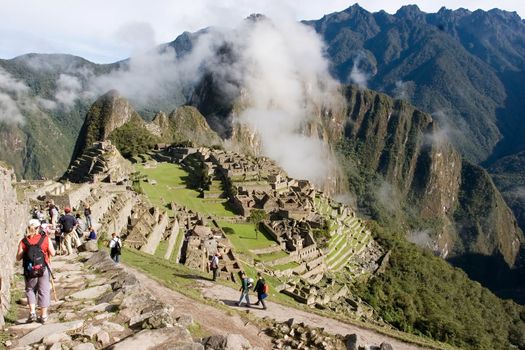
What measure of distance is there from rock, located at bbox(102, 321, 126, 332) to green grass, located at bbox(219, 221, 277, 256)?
24222mm

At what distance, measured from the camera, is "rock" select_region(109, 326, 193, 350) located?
20.8 ft

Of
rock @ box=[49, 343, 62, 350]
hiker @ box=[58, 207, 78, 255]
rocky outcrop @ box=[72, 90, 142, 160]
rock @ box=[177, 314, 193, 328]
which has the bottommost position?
rock @ box=[177, 314, 193, 328]

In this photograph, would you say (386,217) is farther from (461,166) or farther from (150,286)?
(150,286)

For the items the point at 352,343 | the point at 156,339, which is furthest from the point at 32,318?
the point at 352,343

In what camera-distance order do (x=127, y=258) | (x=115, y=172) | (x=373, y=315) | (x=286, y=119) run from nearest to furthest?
(x=127, y=258)
(x=373, y=315)
(x=115, y=172)
(x=286, y=119)

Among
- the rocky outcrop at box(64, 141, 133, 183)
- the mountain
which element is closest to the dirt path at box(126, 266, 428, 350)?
the rocky outcrop at box(64, 141, 133, 183)

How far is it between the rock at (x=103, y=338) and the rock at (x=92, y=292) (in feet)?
6.67

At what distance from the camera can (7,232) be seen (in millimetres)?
9820

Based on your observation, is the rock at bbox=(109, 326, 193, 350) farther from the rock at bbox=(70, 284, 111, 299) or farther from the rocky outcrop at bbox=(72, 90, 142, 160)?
the rocky outcrop at bbox=(72, 90, 142, 160)

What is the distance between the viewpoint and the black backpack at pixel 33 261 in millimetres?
7363

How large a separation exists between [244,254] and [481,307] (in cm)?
4080

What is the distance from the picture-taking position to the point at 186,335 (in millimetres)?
6750

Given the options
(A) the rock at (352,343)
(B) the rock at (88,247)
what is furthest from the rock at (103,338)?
(B) the rock at (88,247)

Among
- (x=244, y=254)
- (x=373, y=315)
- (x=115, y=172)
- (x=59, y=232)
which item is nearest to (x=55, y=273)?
(x=59, y=232)
